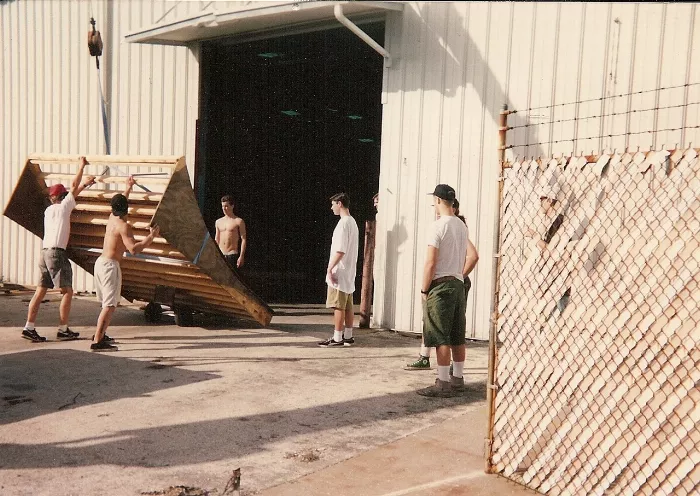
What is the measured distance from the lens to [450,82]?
9672 mm

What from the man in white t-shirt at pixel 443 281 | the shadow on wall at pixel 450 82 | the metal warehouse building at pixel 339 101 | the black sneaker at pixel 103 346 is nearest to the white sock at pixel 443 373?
the man in white t-shirt at pixel 443 281

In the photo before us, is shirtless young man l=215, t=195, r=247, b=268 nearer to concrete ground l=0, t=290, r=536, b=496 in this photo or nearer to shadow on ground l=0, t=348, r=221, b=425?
concrete ground l=0, t=290, r=536, b=496

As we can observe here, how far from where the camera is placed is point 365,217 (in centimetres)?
1831

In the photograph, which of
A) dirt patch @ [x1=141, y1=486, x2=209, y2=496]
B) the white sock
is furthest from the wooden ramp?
dirt patch @ [x1=141, y1=486, x2=209, y2=496]

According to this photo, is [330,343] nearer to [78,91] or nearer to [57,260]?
[57,260]

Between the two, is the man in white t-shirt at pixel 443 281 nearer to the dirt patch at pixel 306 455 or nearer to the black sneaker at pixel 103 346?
the dirt patch at pixel 306 455

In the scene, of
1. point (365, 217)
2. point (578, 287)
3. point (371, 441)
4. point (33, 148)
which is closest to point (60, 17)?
point (33, 148)

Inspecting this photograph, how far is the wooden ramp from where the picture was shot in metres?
8.34

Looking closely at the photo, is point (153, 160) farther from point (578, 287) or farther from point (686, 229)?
point (686, 229)

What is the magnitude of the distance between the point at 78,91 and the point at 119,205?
625 cm

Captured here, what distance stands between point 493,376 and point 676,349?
1.31m

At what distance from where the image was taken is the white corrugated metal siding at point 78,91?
12.7m

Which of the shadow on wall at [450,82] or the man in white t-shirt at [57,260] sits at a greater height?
the shadow on wall at [450,82]

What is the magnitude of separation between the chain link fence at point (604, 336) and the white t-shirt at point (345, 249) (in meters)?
4.10
